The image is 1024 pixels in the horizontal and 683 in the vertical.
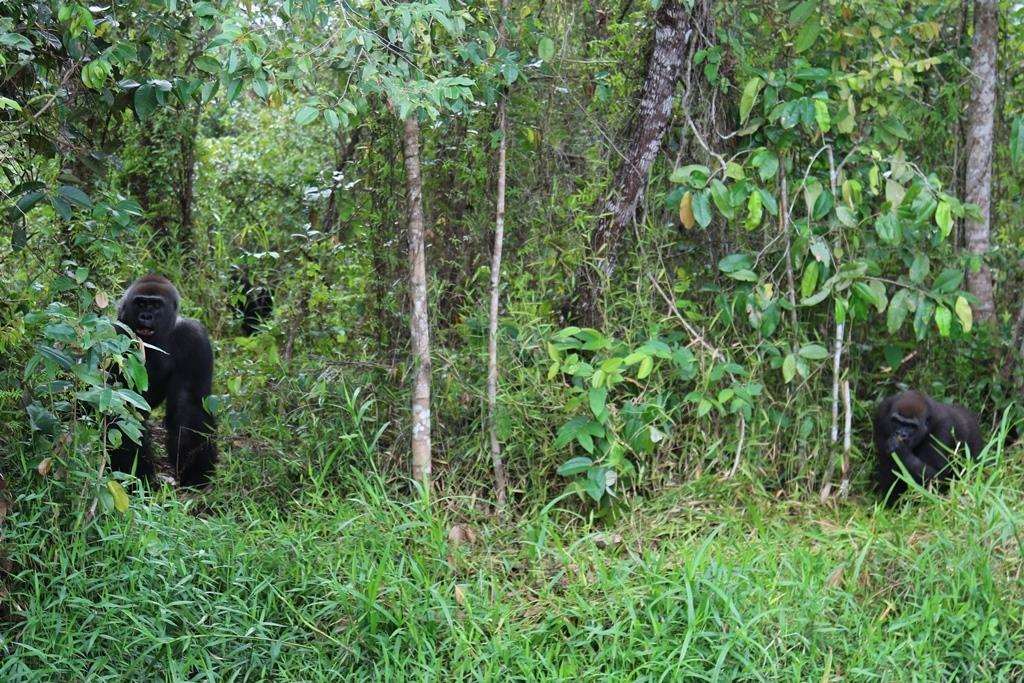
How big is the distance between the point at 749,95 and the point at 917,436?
5.78ft

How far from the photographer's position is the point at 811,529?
194 inches

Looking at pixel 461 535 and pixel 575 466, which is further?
pixel 575 466

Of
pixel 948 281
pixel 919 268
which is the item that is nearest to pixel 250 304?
pixel 919 268

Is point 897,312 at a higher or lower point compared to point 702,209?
lower

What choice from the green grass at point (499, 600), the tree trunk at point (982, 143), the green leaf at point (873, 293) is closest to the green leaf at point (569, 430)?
the green grass at point (499, 600)

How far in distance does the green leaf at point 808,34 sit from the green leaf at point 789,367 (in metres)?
1.45

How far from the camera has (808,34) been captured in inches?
209

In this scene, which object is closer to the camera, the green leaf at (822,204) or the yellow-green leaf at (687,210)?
the yellow-green leaf at (687,210)

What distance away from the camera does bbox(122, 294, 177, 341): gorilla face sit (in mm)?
5520

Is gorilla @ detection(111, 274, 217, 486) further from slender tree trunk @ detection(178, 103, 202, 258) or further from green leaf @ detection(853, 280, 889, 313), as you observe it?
green leaf @ detection(853, 280, 889, 313)

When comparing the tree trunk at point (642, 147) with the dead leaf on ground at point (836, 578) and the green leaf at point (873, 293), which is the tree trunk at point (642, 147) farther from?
the dead leaf on ground at point (836, 578)

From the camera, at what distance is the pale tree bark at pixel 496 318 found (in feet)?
16.2

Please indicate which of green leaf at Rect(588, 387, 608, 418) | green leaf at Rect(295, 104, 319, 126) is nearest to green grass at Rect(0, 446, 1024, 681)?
green leaf at Rect(588, 387, 608, 418)

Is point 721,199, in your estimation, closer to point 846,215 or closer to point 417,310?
point 846,215
